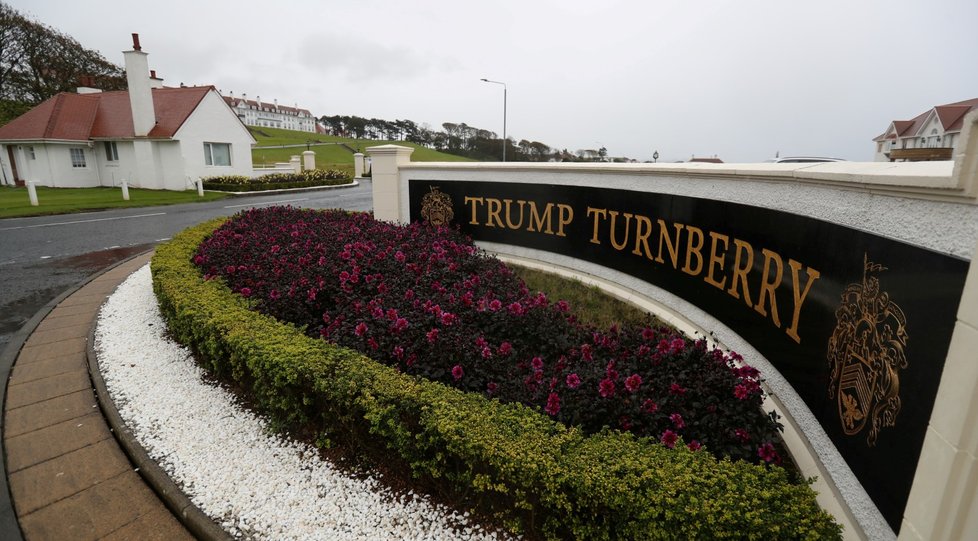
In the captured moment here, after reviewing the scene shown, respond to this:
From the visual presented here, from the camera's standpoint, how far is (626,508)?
2.39m

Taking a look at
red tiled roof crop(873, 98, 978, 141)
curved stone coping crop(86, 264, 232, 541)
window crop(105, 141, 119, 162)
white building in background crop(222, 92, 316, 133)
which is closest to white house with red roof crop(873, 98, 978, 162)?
red tiled roof crop(873, 98, 978, 141)

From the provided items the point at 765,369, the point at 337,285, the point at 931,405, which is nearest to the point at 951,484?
the point at 931,405

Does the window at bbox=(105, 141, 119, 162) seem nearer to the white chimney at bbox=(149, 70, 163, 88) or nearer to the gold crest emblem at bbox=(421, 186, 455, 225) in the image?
the white chimney at bbox=(149, 70, 163, 88)

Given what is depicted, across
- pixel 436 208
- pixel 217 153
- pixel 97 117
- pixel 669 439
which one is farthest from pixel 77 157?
pixel 669 439

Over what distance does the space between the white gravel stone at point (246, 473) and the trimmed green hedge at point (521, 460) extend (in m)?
0.21

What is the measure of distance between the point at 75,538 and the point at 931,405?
14.4 feet

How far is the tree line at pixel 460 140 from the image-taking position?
55062 mm

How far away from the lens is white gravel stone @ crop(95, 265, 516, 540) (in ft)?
9.55

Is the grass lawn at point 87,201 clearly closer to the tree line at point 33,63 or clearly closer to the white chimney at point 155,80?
the white chimney at point 155,80

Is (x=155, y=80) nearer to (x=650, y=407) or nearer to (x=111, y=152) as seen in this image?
(x=111, y=152)

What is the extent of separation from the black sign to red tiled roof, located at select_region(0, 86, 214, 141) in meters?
28.3

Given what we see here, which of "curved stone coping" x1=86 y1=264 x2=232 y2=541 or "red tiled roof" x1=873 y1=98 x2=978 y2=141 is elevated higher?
"red tiled roof" x1=873 y1=98 x2=978 y2=141

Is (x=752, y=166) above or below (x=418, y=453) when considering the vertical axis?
above

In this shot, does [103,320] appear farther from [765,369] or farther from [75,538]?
[765,369]
